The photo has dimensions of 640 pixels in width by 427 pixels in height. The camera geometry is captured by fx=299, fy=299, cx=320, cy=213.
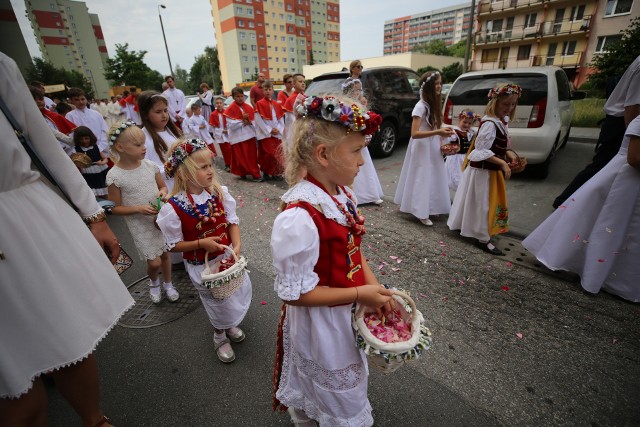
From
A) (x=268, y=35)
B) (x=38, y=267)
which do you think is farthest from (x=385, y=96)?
(x=268, y=35)

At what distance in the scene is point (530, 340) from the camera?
2.40 metres

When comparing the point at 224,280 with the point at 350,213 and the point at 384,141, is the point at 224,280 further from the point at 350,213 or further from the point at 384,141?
the point at 384,141

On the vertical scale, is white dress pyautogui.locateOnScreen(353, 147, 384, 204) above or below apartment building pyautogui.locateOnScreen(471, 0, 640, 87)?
below

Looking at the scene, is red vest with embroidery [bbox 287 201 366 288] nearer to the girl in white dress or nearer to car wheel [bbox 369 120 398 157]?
the girl in white dress

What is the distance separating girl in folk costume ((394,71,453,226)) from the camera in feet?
13.4

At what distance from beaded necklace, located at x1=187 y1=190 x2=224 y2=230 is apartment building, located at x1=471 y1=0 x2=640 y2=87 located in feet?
114

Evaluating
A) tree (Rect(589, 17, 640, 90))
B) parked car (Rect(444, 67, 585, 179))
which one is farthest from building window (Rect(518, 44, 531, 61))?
parked car (Rect(444, 67, 585, 179))

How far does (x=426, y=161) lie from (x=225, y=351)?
11.7 ft

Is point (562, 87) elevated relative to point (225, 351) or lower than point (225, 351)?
elevated

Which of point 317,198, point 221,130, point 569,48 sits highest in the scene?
point 569,48

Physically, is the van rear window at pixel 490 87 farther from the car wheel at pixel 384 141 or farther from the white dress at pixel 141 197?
the white dress at pixel 141 197

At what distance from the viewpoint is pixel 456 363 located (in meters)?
2.24

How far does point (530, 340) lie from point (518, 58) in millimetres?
41333

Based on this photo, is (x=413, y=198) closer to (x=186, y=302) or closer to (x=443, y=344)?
(x=443, y=344)
